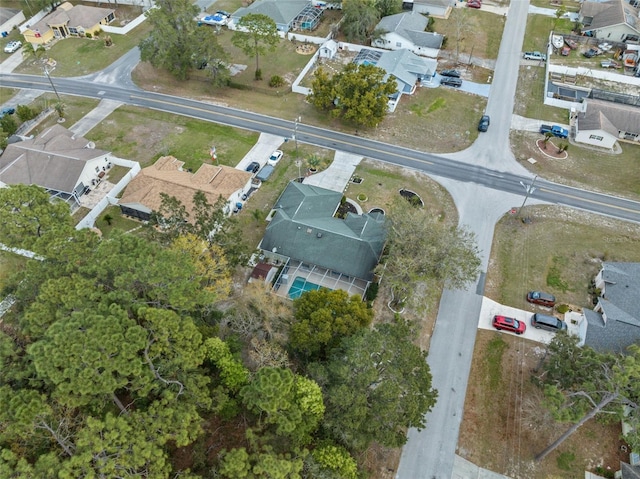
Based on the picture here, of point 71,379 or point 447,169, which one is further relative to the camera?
point 447,169

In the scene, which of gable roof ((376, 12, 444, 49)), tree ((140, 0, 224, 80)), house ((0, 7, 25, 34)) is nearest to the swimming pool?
tree ((140, 0, 224, 80))

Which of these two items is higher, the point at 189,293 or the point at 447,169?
the point at 189,293

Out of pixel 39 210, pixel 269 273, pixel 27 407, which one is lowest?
pixel 269 273

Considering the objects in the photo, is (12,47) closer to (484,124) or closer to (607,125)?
(484,124)

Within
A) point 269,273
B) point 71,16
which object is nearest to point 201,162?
point 269,273

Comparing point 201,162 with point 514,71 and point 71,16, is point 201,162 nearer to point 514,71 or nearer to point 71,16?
point 71,16
